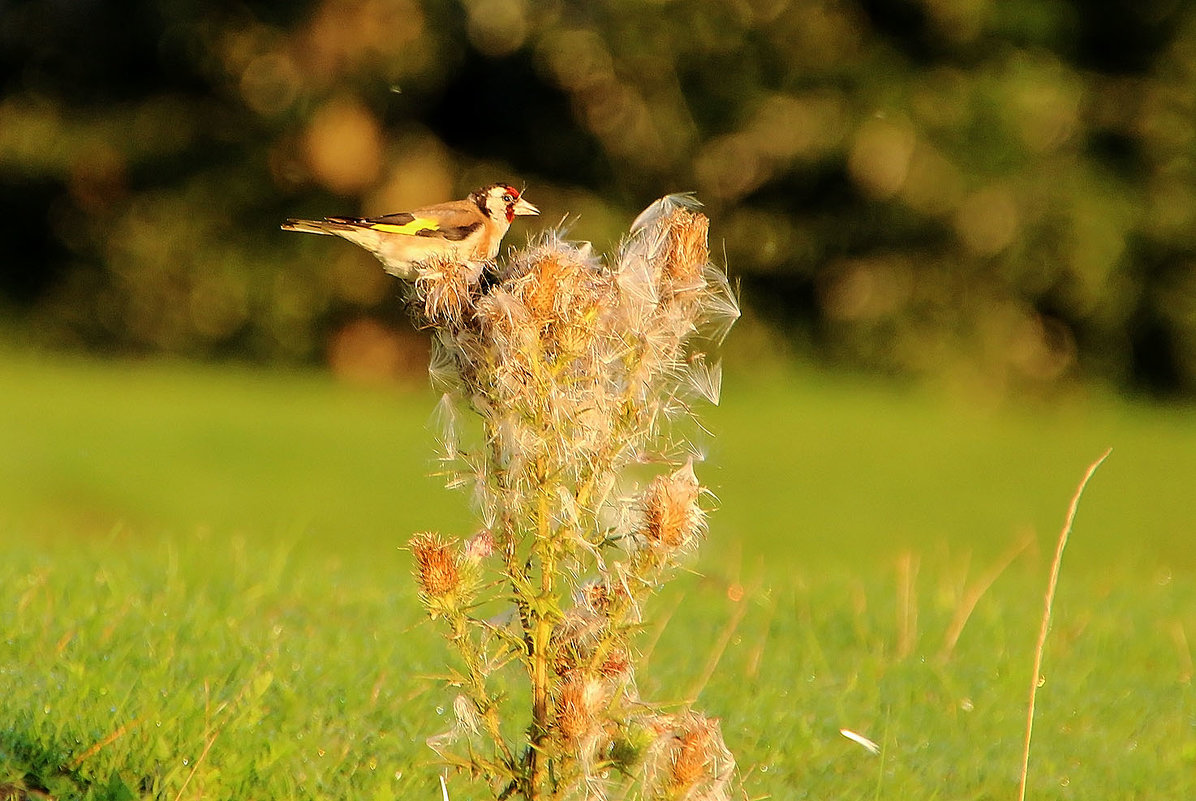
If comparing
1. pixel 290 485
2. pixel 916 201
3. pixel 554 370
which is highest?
pixel 554 370

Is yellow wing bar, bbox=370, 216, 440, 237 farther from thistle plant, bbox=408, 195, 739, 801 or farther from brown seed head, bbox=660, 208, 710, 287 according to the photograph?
brown seed head, bbox=660, 208, 710, 287

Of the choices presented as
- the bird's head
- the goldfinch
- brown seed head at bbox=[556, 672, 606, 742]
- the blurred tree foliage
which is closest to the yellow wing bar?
the goldfinch

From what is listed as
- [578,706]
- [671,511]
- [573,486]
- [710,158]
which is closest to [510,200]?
[573,486]

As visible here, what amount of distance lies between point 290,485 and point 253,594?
347 inches

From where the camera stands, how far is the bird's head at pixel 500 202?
15.1 ft

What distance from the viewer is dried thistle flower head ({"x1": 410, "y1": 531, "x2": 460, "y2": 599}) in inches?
124

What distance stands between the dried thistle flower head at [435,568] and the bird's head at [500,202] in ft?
5.24

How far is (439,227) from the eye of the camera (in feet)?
14.7

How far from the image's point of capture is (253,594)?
5512mm

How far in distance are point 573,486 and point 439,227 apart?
4.81 ft

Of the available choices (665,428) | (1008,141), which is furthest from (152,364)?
(665,428)

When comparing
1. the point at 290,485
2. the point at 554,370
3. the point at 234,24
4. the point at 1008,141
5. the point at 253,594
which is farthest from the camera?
the point at 234,24

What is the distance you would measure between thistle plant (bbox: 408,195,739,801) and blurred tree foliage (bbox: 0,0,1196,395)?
531 inches

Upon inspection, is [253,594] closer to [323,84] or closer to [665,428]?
[665,428]
